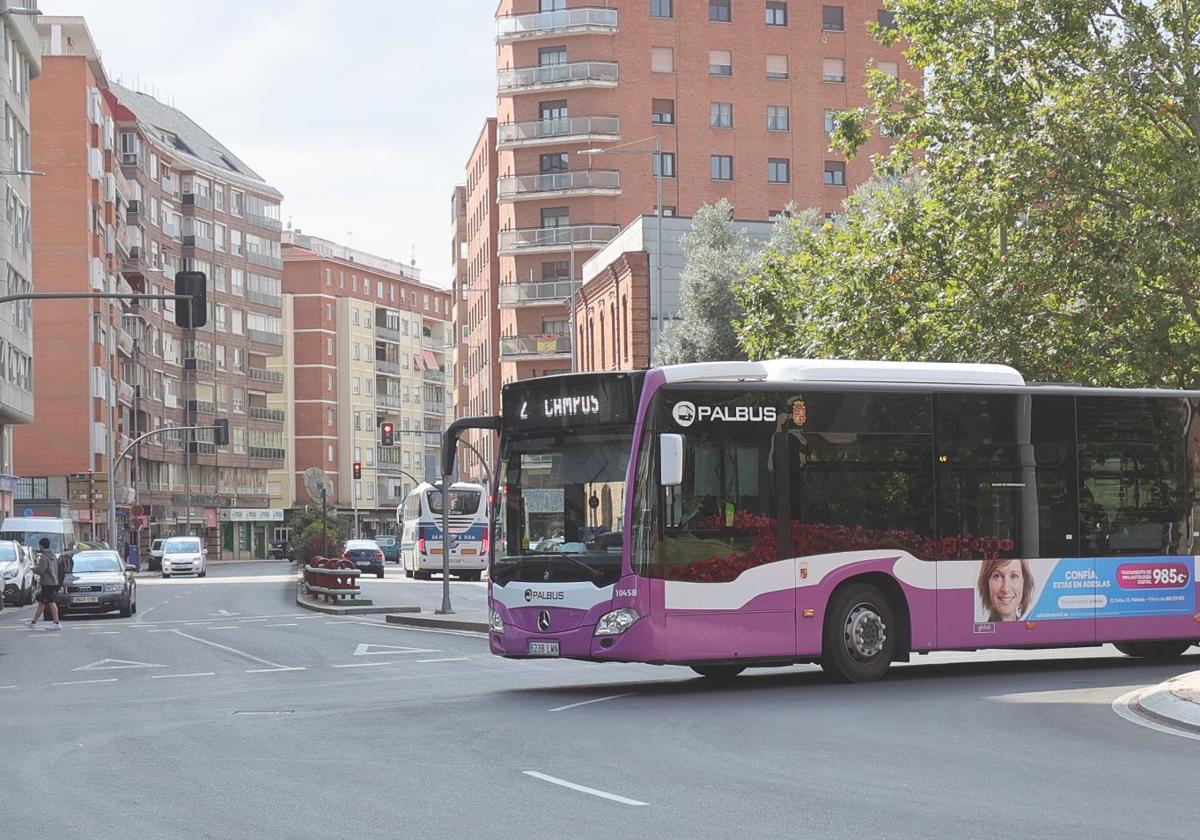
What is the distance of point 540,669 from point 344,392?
136253 millimetres

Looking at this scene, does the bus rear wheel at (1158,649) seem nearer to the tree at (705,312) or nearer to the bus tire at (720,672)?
the bus tire at (720,672)

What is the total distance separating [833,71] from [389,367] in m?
75.9

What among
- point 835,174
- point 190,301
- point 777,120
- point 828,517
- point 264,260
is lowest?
point 828,517

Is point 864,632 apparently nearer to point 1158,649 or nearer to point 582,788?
point 1158,649

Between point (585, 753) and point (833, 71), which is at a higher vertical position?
point (833, 71)

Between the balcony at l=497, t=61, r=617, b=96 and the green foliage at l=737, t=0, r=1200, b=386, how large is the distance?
57.2 metres

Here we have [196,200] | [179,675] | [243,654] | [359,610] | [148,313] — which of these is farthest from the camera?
[196,200]

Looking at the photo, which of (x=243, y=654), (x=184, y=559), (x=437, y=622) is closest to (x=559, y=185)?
(x=184, y=559)

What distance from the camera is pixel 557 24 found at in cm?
9431

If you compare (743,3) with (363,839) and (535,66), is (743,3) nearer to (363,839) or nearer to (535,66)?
(535,66)

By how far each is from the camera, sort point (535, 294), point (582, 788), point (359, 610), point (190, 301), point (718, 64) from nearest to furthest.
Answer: point (582, 788) < point (190, 301) < point (359, 610) < point (718, 64) < point (535, 294)

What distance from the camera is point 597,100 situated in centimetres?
9356

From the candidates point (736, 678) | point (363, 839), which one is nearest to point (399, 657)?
point (736, 678)

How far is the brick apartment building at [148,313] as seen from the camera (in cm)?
8819
